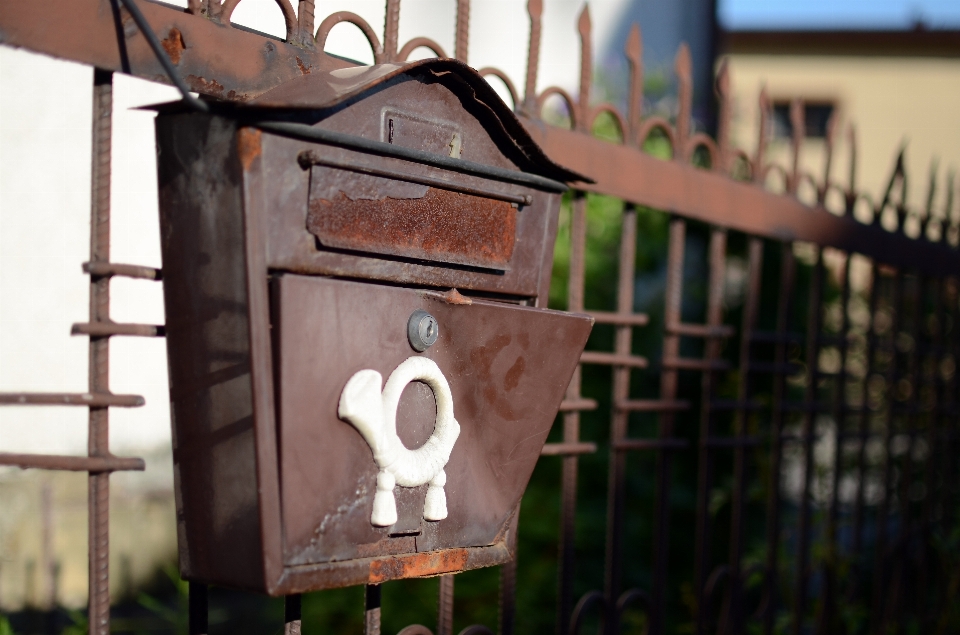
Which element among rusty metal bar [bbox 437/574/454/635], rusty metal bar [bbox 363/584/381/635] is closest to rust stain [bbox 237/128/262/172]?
rusty metal bar [bbox 363/584/381/635]

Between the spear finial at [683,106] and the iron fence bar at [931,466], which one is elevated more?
the spear finial at [683,106]

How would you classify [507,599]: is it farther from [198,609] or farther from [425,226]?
[425,226]

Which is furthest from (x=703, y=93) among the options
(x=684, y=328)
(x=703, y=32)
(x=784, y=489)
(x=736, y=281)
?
(x=684, y=328)

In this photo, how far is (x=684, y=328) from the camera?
213 cm

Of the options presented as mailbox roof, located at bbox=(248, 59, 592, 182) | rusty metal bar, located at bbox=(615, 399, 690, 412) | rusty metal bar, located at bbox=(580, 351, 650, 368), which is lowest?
rusty metal bar, located at bbox=(615, 399, 690, 412)

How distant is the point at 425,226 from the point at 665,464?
1059mm

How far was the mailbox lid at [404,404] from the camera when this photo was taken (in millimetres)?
1077

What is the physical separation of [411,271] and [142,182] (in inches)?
57.9

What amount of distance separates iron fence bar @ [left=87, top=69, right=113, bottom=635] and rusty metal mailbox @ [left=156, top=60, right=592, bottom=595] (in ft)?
0.33

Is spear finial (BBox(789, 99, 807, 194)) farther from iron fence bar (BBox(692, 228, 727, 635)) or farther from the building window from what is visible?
the building window

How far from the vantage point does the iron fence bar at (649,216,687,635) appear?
2.00 meters

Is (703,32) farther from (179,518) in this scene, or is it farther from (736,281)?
(179,518)

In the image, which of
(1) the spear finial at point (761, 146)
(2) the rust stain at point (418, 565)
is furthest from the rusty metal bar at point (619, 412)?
(2) the rust stain at point (418, 565)

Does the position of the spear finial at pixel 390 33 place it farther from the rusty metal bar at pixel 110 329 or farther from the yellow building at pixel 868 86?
the yellow building at pixel 868 86
